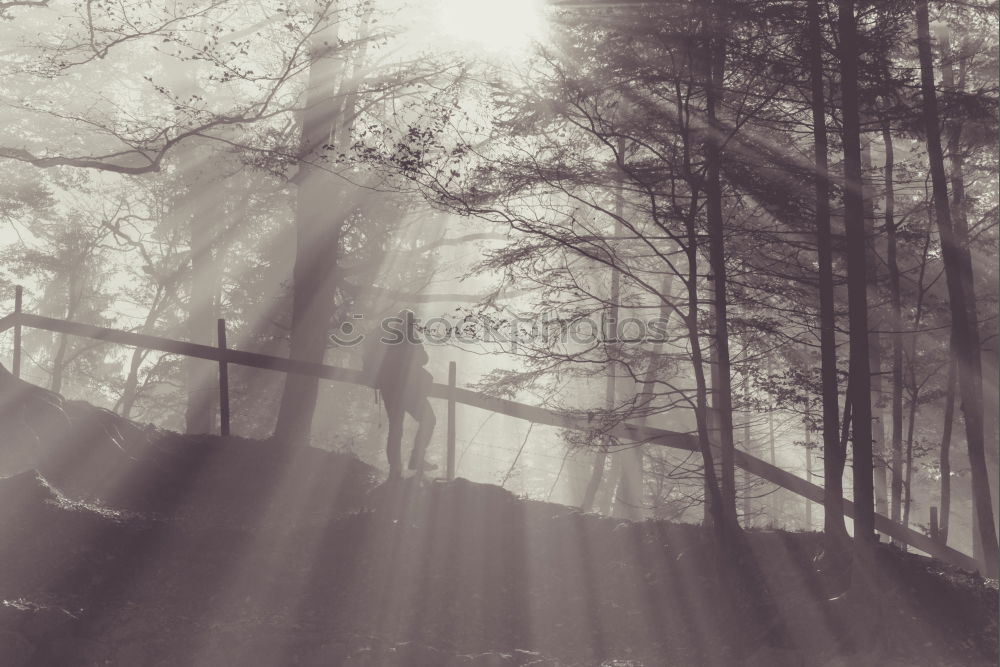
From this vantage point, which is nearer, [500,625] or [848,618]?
[848,618]

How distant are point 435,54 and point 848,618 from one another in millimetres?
10942

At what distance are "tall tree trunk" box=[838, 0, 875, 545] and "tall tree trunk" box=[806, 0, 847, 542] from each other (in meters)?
0.24

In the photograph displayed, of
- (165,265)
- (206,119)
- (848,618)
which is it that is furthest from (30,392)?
(165,265)

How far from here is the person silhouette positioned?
10.1 metres

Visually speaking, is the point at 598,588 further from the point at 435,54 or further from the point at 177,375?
the point at 177,375

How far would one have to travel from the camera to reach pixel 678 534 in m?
8.38

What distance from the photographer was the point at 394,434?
406 inches

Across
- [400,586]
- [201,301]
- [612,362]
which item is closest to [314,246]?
[612,362]

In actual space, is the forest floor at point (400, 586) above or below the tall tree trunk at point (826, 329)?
below

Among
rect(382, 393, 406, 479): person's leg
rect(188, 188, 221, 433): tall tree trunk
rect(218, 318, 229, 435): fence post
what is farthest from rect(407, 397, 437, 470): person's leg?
rect(188, 188, 221, 433): tall tree trunk

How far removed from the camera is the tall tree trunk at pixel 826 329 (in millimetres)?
7426

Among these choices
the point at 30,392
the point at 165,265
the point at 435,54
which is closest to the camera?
the point at 30,392

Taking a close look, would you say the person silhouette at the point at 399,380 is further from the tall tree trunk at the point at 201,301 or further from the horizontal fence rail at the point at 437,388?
the tall tree trunk at the point at 201,301

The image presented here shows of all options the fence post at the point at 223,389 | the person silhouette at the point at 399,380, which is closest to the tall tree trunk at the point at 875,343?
the person silhouette at the point at 399,380
